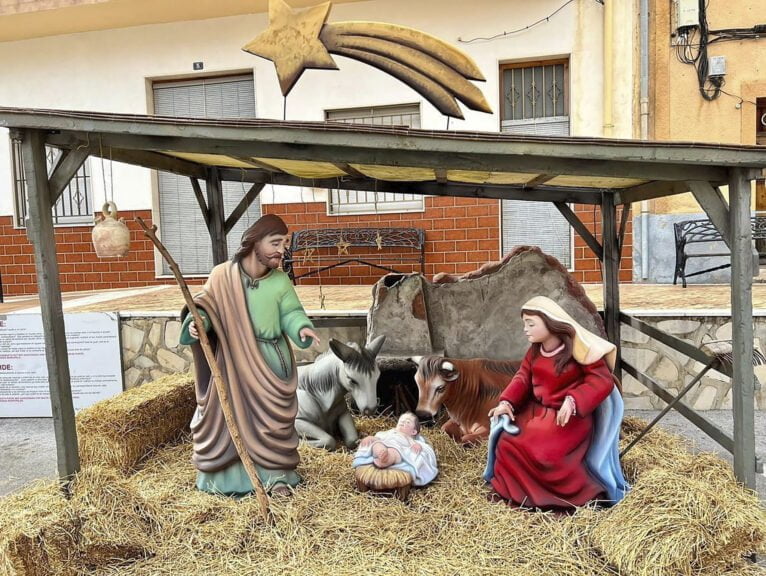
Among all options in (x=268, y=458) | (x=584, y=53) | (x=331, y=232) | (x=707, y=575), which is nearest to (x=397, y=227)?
(x=331, y=232)

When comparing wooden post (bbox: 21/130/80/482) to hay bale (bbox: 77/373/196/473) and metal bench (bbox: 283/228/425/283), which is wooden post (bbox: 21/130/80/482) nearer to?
hay bale (bbox: 77/373/196/473)

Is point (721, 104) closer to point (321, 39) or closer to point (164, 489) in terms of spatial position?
point (321, 39)

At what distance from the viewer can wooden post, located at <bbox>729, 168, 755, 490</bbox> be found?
2.87 meters

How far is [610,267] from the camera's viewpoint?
475cm

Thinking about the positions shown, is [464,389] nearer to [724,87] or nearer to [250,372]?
[250,372]

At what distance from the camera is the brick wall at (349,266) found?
8.32 metres

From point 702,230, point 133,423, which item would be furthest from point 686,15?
point 133,423

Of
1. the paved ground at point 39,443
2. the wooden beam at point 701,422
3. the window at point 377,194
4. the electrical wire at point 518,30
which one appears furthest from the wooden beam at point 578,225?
the electrical wire at point 518,30

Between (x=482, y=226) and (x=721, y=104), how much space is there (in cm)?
336

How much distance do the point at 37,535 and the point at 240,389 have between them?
116cm

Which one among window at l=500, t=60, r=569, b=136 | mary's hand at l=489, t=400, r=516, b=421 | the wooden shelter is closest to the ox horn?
mary's hand at l=489, t=400, r=516, b=421

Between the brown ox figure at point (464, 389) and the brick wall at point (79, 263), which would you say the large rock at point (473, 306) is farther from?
the brick wall at point (79, 263)

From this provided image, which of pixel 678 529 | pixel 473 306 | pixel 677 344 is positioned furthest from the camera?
pixel 473 306

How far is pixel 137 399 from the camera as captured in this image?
436cm
